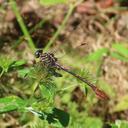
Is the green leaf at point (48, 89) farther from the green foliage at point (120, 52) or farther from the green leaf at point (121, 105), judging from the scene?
the green leaf at point (121, 105)

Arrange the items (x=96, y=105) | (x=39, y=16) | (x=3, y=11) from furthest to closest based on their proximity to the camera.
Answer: (x=39, y=16)
(x=3, y=11)
(x=96, y=105)

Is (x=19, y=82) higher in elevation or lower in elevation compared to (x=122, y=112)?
higher

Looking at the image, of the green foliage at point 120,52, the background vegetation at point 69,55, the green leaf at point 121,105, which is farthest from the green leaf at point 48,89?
the green leaf at point 121,105

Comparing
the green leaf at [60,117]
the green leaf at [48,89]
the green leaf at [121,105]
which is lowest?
the green leaf at [121,105]

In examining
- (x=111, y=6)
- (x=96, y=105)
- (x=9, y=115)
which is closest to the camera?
(x=9, y=115)

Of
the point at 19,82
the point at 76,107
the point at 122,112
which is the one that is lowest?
the point at 122,112

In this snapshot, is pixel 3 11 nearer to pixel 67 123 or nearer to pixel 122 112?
pixel 122 112

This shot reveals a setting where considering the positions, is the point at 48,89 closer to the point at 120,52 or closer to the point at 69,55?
the point at 120,52

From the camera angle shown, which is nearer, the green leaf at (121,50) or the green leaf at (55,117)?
the green leaf at (55,117)

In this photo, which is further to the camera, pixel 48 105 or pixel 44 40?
pixel 44 40

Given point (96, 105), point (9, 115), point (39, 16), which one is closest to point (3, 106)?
point (9, 115)

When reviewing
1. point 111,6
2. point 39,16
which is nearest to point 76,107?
point 39,16
